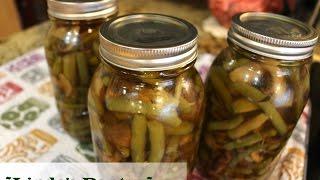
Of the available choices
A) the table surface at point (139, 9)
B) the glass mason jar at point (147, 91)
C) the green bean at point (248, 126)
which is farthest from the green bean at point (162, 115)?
the table surface at point (139, 9)

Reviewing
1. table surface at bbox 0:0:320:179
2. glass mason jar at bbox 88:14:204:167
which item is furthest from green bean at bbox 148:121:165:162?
table surface at bbox 0:0:320:179

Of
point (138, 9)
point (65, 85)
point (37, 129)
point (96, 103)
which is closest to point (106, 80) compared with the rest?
point (96, 103)

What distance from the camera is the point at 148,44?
0.36m

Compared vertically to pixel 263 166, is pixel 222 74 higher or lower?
higher

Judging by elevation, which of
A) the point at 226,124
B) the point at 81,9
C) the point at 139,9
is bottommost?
the point at 139,9

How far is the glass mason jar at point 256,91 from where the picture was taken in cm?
40

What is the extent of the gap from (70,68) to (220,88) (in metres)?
0.22

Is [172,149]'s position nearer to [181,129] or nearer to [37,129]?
[181,129]

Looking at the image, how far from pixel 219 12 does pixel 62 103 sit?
1.69 feet

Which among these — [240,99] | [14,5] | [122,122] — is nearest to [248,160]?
[240,99]

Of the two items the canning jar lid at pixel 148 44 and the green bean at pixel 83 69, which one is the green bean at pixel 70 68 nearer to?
the green bean at pixel 83 69

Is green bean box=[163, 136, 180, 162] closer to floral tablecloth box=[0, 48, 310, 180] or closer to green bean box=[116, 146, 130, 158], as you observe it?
green bean box=[116, 146, 130, 158]

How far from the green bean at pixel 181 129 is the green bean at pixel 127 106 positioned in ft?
0.12

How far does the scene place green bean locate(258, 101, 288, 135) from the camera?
16.6 inches
